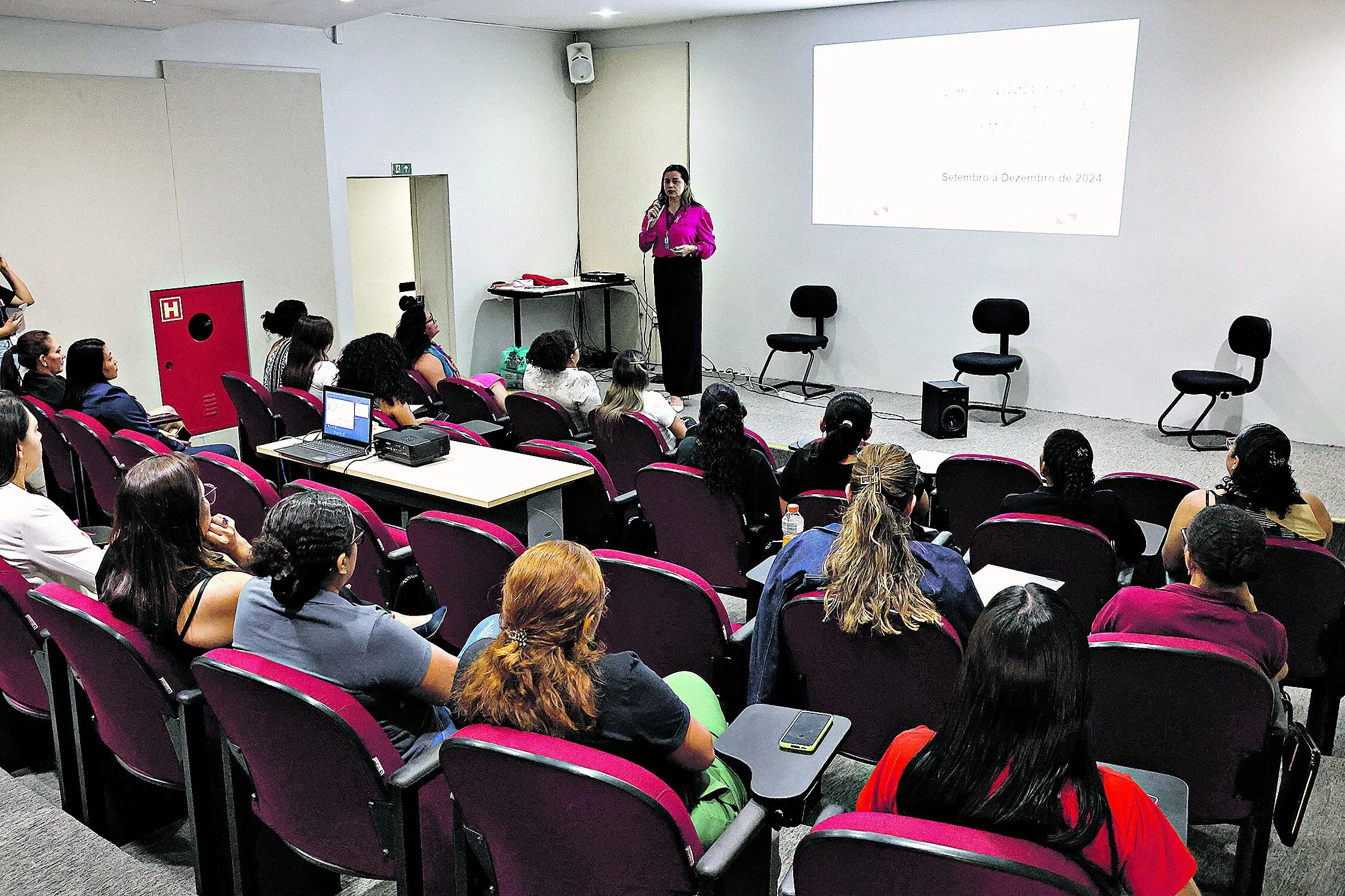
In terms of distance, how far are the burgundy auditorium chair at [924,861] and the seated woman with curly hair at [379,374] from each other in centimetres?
377

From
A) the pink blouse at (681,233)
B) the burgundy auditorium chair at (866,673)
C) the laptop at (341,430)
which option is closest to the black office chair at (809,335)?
the pink blouse at (681,233)

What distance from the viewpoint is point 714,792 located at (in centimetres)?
209

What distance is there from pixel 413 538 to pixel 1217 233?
20.6 feet

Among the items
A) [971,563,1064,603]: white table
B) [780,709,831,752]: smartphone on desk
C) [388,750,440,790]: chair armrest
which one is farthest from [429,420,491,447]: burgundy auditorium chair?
[780,709,831,752]: smartphone on desk

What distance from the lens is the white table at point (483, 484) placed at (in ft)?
13.5

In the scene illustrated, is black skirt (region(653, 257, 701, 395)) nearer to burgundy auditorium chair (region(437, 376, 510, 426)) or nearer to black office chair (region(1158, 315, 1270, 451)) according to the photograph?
burgundy auditorium chair (region(437, 376, 510, 426))

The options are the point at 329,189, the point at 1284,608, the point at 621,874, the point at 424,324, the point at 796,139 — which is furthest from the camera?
the point at 796,139

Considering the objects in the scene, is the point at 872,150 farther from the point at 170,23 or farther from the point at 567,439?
the point at 170,23

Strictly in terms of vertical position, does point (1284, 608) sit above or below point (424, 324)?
below

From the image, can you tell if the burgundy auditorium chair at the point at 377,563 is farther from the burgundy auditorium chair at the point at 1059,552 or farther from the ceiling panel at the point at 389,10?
the ceiling panel at the point at 389,10

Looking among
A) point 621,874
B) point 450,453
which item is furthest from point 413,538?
point 621,874

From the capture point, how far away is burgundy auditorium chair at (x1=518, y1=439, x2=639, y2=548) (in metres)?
4.39

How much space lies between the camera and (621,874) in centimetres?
176

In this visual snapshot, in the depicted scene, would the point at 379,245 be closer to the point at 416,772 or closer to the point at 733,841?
the point at 416,772
